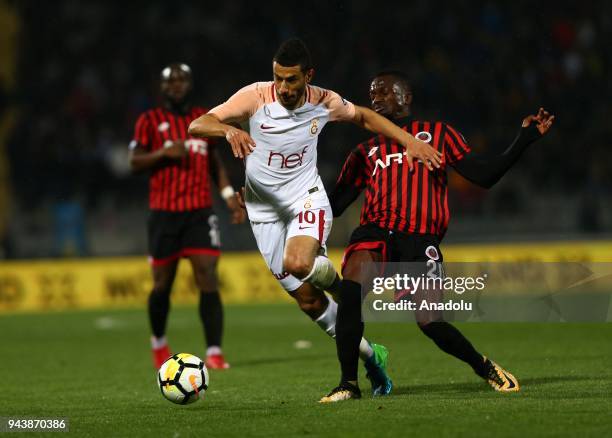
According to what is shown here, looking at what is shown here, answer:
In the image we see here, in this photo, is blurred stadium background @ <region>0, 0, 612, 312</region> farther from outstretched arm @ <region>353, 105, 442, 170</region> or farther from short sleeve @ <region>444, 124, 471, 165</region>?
outstretched arm @ <region>353, 105, 442, 170</region>

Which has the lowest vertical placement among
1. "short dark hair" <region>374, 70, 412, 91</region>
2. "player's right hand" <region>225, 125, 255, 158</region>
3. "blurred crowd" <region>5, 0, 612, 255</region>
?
"player's right hand" <region>225, 125, 255, 158</region>

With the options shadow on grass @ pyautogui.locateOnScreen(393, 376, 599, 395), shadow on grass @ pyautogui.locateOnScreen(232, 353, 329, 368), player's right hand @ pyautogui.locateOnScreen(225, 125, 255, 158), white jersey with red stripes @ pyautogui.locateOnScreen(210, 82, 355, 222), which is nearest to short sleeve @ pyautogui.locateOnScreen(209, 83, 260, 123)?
white jersey with red stripes @ pyautogui.locateOnScreen(210, 82, 355, 222)

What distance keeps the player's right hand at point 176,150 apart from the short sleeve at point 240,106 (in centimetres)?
260

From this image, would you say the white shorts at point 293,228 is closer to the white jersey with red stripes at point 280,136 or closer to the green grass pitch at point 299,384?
the white jersey with red stripes at point 280,136

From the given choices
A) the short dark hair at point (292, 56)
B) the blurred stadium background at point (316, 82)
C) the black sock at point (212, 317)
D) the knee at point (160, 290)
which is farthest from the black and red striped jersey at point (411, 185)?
the blurred stadium background at point (316, 82)

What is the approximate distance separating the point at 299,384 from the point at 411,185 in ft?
5.85

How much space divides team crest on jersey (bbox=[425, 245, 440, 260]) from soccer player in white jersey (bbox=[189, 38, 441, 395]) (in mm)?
545

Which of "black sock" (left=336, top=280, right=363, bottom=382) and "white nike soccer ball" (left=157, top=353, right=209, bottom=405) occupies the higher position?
"black sock" (left=336, top=280, right=363, bottom=382)

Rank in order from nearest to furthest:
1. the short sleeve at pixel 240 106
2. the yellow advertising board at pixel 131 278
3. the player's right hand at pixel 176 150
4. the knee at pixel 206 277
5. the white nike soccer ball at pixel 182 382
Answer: the white nike soccer ball at pixel 182 382 < the short sleeve at pixel 240 106 < the player's right hand at pixel 176 150 < the knee at pixel 206 277 < the yellow advertising board at pixel 131 278

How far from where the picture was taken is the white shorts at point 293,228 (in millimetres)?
7004

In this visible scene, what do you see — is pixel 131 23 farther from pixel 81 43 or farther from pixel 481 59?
pixel 481 59

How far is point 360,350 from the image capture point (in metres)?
6.92

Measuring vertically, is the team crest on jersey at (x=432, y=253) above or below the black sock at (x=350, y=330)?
above

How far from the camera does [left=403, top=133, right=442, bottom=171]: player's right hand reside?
6.32m
